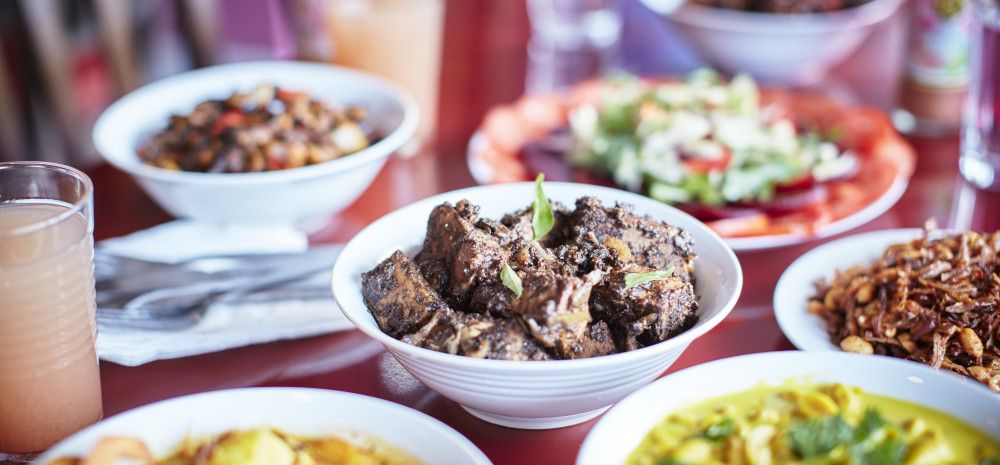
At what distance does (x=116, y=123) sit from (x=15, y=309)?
47.1 inches

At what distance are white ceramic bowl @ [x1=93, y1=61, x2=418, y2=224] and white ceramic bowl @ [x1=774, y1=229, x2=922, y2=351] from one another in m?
1.02

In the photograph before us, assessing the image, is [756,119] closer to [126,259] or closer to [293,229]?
[293,229]

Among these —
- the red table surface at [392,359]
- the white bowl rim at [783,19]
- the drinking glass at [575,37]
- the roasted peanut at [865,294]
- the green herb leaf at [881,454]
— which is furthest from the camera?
the drinking glass at [575,37]

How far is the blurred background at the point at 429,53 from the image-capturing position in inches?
116

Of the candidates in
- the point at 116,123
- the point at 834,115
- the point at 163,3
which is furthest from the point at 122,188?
the point at 163,3

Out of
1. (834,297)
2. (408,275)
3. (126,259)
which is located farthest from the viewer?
(126,259)

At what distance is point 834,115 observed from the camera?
2.95 metres

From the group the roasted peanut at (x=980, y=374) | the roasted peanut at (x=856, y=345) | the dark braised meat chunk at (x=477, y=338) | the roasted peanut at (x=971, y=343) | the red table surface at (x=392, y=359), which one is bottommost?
the red table surface at (x=392, y=359)

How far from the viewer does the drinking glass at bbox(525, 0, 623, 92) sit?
12.3ft

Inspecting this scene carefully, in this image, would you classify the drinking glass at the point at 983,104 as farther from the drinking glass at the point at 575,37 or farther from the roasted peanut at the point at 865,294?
the drinking glass at the point at 575,37

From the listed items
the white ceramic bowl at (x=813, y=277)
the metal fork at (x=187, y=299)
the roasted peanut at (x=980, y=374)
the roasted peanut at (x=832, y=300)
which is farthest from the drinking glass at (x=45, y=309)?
the roasted peanut at (x=980, y=374)

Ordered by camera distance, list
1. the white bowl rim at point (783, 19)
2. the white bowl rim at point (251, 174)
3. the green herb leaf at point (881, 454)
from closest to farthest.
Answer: the green herb leaf at point (881, 454) → the white bowl rim at point (251, 174) → the white bowl rim at point (783, 19)

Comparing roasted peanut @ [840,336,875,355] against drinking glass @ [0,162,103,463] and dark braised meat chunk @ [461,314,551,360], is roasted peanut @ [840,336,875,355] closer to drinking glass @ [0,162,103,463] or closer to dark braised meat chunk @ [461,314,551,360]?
dark braised meat chunk @ [461,314,551,360]

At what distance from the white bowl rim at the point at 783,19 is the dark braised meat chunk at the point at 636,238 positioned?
1.69m
